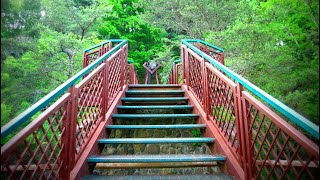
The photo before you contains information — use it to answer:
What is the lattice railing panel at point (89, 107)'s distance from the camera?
2564 millimetres

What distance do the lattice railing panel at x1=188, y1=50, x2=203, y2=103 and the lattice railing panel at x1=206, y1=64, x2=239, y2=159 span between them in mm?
463

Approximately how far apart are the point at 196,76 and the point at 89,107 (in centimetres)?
A: 199

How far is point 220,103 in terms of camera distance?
3117mm

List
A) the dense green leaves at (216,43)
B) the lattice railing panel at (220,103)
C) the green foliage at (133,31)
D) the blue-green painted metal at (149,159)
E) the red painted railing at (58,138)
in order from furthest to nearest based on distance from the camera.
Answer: the green foliage at (133,31)
the lattice railing panel at (220,103)
the blue-green painted metal at (149,159)
the red painted railing at (58,138)
the dense green leaves at (216,43)

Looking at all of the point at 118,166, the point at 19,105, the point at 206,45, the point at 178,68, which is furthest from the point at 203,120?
the point at 178,68

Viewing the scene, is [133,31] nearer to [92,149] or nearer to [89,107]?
[89,107]

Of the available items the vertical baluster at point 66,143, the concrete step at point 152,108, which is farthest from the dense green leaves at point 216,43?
the concrete step at point 152,108

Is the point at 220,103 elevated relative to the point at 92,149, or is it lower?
elevated

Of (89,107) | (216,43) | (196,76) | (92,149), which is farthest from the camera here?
(216,43)

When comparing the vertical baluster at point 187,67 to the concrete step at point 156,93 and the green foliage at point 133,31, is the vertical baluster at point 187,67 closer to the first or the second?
the concrete step at point 156,93

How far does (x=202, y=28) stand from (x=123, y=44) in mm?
5353

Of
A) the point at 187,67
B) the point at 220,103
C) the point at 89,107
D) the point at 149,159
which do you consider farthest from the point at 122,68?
the point at 149,159

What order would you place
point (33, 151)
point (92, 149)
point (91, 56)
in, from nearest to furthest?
point (33, 151) → point (92, 149) → point (91, 56)

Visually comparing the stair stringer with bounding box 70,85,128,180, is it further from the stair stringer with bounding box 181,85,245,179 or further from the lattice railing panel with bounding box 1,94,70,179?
the stair stringer with bounding box 181,85,245,179
